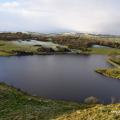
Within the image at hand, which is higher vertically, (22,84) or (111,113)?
(111,113)

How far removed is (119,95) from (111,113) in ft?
155

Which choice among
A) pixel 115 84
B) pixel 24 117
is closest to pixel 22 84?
pixel 115 84

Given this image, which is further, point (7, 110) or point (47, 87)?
point (47, 87)

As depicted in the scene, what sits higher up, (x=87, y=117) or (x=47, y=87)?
(x=87, y=117)

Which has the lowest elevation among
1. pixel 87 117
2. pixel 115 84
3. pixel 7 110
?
pixel 115 84

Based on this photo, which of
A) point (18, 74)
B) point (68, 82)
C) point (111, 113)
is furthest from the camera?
point (18, 74)

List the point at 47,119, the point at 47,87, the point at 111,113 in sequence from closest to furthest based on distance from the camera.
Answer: the point at 111,113 → the point at 47,119 → the point at 47,87

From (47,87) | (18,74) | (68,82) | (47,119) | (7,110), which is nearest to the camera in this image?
(47,119)

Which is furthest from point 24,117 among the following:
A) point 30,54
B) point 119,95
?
point 30,54

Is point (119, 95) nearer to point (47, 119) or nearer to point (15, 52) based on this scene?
point (47, 119)

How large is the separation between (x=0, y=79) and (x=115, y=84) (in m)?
33.0

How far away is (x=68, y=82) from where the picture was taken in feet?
243

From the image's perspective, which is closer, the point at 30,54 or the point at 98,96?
the point at 98,96

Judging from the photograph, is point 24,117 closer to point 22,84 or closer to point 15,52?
point 22,84
